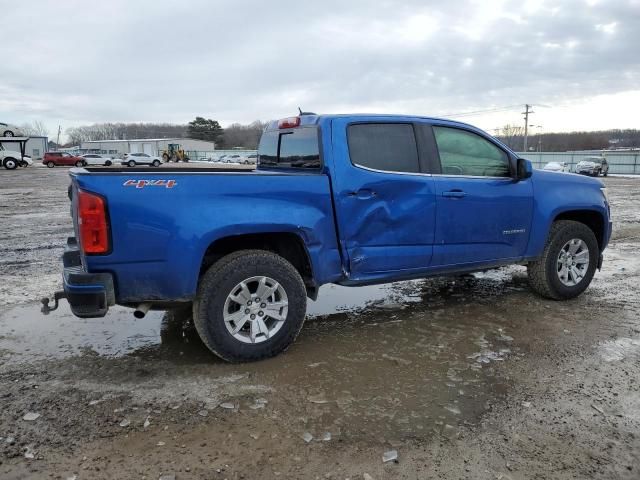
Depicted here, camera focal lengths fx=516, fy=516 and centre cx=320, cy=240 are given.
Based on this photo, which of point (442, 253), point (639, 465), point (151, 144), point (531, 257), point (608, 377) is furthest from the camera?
point (151, 144)

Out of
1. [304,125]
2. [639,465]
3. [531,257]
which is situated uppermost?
[304,125]

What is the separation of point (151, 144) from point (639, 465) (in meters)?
102

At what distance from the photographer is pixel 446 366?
3.93 meters

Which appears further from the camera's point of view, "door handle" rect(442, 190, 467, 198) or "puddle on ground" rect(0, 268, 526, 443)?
"door handle" rect(442, 190, 467, 198)

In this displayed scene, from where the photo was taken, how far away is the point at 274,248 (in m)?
4.31

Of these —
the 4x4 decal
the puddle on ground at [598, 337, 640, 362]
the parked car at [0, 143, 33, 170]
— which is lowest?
the puddle on ground at [598, 337, 640, 362]

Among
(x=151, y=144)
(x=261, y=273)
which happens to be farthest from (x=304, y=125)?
(x=151, y=144)

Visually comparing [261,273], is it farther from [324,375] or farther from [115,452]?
[115,452]

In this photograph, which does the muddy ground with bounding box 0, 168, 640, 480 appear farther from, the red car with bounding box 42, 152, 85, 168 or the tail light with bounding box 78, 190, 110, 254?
the red car with bounding box 42, 152, 85, 168

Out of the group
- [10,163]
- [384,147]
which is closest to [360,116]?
[384,147]

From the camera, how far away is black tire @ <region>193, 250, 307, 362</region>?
3785mm

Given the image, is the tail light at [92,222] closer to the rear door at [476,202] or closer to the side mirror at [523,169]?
the rear door at [476,202]

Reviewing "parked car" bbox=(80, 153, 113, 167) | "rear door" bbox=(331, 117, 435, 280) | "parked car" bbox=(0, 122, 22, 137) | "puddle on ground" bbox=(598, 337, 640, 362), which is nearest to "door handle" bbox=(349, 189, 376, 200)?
"rear door" bbox=(331, 117, 435, 280)

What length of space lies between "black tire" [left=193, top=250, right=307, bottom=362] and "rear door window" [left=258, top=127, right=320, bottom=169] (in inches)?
39.4
